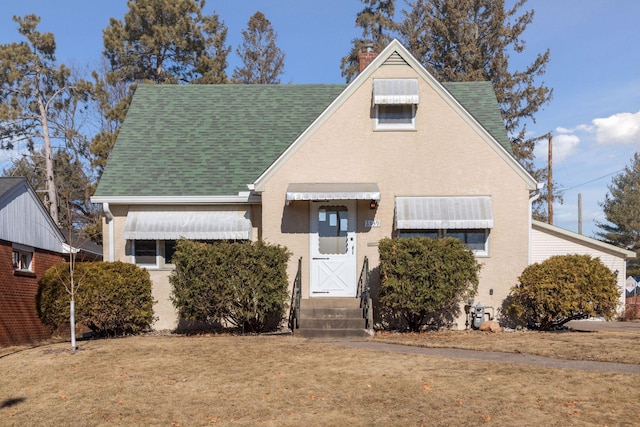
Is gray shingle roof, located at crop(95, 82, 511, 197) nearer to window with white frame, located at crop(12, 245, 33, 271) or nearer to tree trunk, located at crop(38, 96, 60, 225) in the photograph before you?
window with white frame, located at crop(12, 245, 33, 271)

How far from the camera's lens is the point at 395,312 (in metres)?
13.8

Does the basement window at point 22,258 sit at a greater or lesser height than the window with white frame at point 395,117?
lesser

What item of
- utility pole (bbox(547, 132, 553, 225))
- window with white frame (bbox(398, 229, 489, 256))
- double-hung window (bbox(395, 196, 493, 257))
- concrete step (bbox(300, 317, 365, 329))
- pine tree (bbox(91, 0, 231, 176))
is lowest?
concrete step (bbox(300, 317, 365, 329))

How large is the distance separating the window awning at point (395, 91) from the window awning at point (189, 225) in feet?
14.5

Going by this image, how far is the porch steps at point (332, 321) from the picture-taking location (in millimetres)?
12617

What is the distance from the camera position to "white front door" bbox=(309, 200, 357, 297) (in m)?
14.7

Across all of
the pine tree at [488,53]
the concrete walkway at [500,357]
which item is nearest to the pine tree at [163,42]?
the pine tree at [488,53]

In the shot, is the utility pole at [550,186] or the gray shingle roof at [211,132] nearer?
the gray shingle roof at [211,132]

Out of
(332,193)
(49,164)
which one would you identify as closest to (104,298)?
(332,193)

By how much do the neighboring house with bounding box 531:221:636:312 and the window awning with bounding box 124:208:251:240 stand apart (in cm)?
919

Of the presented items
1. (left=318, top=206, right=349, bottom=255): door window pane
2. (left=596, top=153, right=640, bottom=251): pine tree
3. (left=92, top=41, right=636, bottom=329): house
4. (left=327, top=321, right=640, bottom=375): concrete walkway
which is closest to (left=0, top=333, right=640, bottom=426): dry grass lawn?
(left=327, top=321, right=640, bottom=375): concrete walkway

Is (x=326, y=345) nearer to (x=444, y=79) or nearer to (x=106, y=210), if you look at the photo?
(x=106, y=210)

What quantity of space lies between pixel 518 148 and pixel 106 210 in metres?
27.8

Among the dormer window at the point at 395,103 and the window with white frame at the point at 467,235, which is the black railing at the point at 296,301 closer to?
the window with white frame at the point at 467,235
